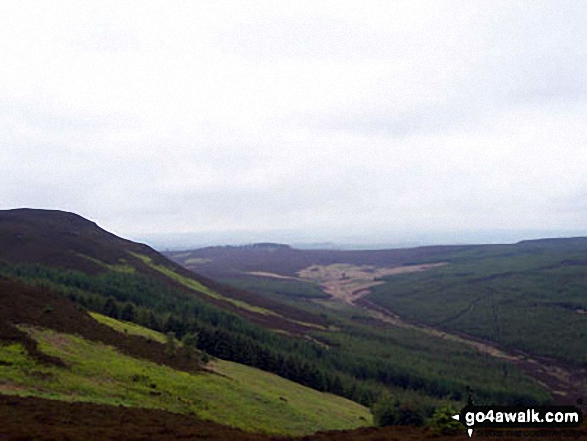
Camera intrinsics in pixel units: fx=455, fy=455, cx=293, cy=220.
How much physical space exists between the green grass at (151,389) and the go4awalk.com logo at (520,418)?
11952 mm

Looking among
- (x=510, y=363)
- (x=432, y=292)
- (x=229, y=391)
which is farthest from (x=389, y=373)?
(x=432, y=292)

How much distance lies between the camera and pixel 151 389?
29.6 m

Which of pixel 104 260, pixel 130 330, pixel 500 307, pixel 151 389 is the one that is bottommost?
pixel 500 307

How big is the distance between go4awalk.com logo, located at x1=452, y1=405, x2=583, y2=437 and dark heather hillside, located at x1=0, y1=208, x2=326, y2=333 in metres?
68.3

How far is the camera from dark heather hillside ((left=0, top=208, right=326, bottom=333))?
293 feet

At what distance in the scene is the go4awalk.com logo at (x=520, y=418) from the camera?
20250 millimetres

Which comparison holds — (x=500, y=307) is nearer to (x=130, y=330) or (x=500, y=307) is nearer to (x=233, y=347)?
(x=233, y=347)

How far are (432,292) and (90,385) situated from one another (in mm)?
151929

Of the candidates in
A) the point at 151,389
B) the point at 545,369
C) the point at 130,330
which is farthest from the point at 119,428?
the point at 545,369

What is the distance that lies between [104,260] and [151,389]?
244 feet

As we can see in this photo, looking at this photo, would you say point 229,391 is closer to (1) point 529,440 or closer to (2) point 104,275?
(1) point 529,440

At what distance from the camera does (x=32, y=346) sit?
1193 inches

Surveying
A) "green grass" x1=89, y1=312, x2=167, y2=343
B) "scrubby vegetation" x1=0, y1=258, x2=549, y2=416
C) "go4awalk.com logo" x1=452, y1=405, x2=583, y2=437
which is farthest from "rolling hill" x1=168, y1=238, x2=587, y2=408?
"green grass" x1=89, y1=312, x2=167, y2=343

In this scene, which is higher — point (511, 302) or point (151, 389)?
point (151, 389)
